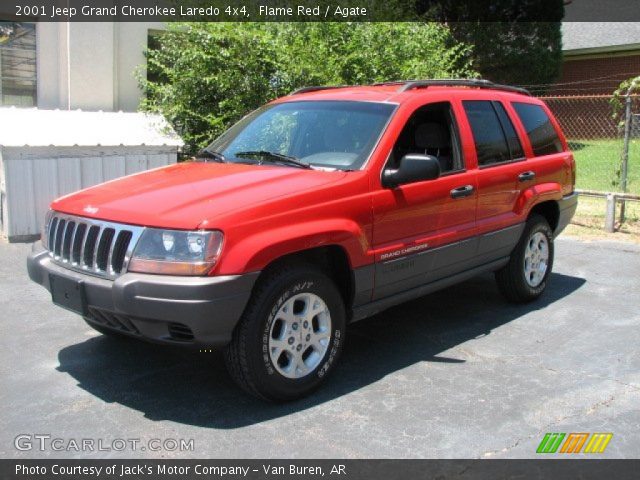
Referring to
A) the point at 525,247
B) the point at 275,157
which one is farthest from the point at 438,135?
the point at 525,247

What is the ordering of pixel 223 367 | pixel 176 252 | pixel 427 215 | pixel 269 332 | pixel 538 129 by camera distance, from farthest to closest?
1. pixel 538 129
2. pixel 427 215
3. pixel 223 367
4. pixel 269 332
5. pixel 176 252

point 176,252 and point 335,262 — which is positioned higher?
point 176,252

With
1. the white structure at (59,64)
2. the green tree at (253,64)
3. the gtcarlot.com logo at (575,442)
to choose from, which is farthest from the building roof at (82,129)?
the gtcarlot.com logo at (575,442)

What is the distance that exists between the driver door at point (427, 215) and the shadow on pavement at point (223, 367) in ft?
1.78

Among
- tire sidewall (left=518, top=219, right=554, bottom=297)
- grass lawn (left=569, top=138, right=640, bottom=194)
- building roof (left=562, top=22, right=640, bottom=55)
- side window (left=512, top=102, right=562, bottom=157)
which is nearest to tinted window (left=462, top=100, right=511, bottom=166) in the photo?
side window (left=512, top=102, right=562, bottom=157)

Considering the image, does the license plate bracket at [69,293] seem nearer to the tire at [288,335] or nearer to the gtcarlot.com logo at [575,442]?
the tire at [288,335]

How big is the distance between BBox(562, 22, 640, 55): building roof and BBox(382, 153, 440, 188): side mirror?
808 inches

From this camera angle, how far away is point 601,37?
23703mm

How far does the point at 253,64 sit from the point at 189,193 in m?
6.16

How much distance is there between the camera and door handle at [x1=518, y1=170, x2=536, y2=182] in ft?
19.5

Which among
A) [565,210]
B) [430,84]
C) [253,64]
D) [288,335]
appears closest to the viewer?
[288,335]

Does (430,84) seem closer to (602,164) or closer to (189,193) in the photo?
(189,193)
